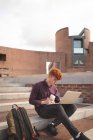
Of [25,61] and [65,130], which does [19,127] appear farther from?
[25,61]

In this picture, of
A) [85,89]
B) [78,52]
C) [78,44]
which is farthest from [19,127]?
[78,44]

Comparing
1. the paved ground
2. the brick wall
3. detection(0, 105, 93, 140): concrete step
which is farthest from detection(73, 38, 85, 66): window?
the paved ground

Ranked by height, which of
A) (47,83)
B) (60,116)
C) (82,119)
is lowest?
(82,119)

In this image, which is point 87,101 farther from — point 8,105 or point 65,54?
point 65,54

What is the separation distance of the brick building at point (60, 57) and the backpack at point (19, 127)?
2826 centimetres

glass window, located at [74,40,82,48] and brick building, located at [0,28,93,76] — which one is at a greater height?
glass window, located at [74,40,82,48]

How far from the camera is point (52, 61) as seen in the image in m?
36.2

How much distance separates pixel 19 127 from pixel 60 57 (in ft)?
109

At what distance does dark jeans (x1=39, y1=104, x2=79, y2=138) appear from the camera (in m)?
3.99

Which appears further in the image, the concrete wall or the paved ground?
the concrete wall

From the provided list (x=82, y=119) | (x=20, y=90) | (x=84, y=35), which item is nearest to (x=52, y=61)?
(x=84, y=35)

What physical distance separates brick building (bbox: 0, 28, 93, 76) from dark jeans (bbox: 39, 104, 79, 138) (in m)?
27.7

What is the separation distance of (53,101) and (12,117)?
106 centimetres

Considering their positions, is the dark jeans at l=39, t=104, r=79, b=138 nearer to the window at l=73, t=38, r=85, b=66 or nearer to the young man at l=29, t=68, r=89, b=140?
the young man at l=29, t=68, r=89, b=140
